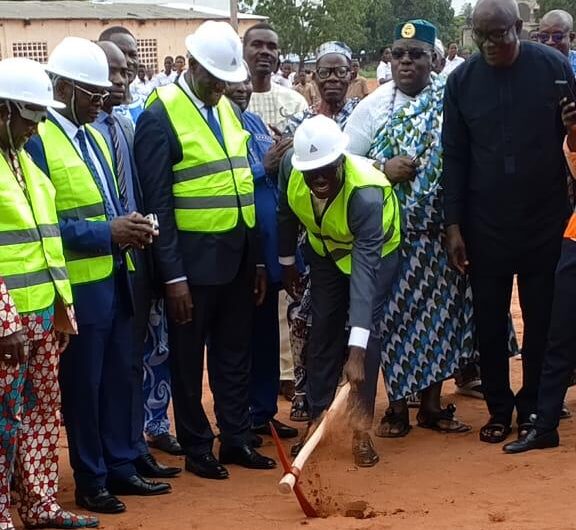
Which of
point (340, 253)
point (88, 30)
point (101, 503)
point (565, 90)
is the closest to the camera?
point (101, 503)

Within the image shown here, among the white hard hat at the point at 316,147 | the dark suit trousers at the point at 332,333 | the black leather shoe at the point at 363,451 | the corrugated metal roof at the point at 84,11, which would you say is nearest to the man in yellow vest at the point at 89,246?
the white hard hat at the point at 316,147

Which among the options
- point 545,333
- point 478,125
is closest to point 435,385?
point 545,333

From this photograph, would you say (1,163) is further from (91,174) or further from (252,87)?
(252,87)

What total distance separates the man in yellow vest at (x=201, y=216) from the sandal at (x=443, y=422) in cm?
142

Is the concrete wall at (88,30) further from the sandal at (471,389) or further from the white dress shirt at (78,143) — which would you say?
the white dress shirt at (78,143)

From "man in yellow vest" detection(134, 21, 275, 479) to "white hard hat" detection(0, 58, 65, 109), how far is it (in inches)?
39.8

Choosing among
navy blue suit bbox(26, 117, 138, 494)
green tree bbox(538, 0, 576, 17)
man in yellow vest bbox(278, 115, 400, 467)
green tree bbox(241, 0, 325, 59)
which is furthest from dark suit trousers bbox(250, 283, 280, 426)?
green tree bbox(538, 0, 576, 17)

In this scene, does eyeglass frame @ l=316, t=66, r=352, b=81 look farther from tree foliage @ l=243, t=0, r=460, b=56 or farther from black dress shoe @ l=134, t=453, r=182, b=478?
tree foliage @ l=243, t=0, r=460, b=56

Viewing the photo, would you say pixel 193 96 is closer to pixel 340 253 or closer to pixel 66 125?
pixel 66 125

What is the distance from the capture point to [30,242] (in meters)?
5.01

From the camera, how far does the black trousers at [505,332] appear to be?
22.3 feet

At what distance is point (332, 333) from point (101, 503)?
1599 millimetres

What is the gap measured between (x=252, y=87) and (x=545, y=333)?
237 cm

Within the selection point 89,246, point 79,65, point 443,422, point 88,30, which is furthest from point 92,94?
point 88,30
